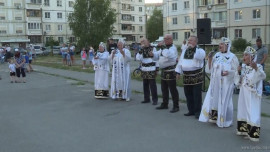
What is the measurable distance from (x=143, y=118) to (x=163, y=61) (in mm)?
1659

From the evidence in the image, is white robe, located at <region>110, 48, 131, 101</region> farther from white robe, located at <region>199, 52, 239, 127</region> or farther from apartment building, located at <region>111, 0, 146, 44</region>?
apartment building, located at <region>111, 0, 146, 44</region>

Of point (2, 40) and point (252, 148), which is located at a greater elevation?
point (2, 40)

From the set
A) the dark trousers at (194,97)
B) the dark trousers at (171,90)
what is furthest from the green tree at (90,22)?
the dark trousers at (194,97)

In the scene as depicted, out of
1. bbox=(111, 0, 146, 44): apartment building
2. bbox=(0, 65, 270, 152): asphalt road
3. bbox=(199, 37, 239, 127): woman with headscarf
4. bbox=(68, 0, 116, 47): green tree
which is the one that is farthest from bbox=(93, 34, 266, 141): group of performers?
bbox=(111, 0, 146, 44): apartment building

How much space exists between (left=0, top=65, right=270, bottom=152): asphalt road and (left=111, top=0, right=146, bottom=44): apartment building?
268 feet

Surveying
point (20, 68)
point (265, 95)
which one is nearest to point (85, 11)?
point (20, 68)

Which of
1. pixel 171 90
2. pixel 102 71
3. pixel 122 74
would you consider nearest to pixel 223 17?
pixel 102 71

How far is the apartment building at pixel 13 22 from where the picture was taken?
71125 mm

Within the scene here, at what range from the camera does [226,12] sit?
62.0m

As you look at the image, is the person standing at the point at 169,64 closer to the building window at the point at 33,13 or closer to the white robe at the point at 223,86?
the white robe at the point at 223,86

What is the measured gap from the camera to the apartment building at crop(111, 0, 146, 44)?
92.8m

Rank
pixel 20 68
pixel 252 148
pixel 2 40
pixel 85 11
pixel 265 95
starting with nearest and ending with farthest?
pixel 252 148
pixel 265 95
pixel 20 68
pixel 85 11
pixel 2 40

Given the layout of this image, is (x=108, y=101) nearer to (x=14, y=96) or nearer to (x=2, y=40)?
(x=14, y=96)

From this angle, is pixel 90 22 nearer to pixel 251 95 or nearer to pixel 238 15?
pixel 238 15
